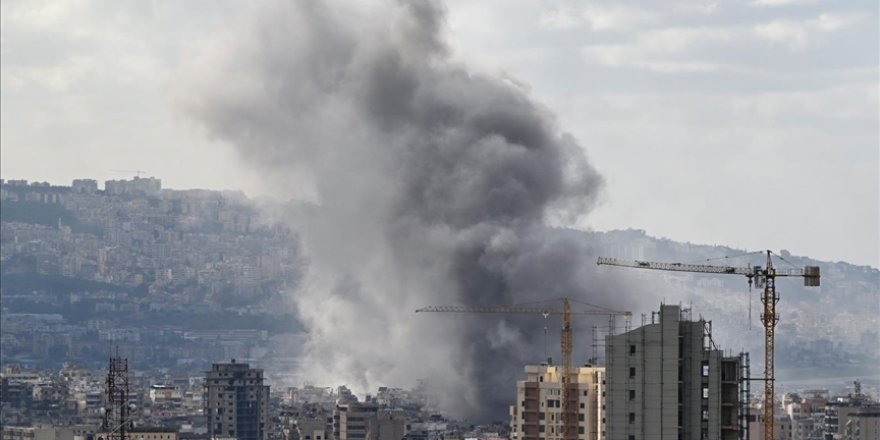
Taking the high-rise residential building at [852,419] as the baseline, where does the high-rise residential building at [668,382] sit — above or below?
below

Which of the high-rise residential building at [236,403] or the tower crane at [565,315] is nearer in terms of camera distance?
the tower crane at [565,315]

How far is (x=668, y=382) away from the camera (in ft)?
120

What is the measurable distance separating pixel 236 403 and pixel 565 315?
167ft

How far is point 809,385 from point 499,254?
47107mm

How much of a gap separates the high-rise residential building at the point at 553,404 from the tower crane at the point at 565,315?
14 cm

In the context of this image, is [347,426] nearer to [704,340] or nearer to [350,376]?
[350,376]

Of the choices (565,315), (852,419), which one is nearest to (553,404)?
(565,315)

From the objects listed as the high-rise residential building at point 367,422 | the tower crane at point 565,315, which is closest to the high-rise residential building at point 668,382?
the tower crane at point 565,315

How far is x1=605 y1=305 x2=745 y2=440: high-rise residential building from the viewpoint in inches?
1438

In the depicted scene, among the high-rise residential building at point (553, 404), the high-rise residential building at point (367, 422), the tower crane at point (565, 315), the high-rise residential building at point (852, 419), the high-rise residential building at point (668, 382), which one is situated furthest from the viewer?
the high-rise residential building at point (367, 422)

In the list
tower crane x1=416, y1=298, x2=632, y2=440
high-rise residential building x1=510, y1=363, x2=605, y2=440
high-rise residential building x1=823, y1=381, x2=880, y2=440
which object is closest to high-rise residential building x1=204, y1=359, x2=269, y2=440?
tower crane x1=416, y1=298, x2=632, y2=440

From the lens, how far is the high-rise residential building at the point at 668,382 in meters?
36.5

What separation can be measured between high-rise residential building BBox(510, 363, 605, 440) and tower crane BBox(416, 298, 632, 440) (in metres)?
0.14

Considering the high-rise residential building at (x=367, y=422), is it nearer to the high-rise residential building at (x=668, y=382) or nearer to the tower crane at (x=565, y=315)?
the tower crane at (x=565, y=315)
